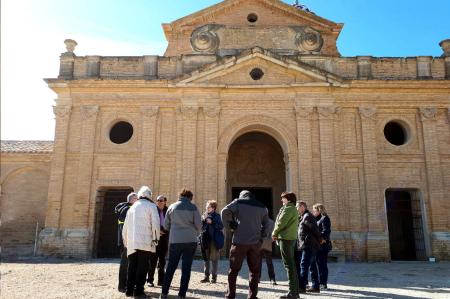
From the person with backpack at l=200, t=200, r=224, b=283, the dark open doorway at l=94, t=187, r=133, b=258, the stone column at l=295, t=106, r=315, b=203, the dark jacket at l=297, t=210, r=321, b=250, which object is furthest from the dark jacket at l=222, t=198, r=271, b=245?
the dark open doorway at l=94, t=187, r=133, b=258

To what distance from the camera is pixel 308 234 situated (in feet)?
24.7

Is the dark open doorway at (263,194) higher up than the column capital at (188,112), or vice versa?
the column capital at (188,112)

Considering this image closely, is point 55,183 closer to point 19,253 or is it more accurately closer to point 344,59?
point 19,253

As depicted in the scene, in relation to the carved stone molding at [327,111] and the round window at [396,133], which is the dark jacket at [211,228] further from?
the round window at [396,133]

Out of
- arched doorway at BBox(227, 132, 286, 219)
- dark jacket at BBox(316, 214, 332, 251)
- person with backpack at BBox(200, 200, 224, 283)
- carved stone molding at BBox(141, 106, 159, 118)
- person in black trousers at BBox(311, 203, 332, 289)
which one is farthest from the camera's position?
arched doorway at BBox(227, 132, 286, 219)

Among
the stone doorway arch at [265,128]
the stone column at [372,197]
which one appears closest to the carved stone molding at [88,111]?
the stone doorway arch at [265,128]

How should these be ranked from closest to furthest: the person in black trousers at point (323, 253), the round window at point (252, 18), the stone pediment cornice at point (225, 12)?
the person in black trousers at point (323, 253) → the stone pediment cornice at point (225, 12) → the round window at point (252, 18)

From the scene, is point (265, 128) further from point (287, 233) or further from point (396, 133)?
point (287, 233)

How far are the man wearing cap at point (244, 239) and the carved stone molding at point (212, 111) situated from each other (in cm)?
918

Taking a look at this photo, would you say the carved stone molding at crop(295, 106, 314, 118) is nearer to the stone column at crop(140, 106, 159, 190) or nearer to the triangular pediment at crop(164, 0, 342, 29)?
the triangular pediment at crop(164, 0, 342, 29)

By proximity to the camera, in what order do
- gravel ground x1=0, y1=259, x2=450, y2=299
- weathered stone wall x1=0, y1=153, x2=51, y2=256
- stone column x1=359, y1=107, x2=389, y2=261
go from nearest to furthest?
gravel ground x1=0, y1=259, x2=450, y2=299, stone column x1=359, y1=107, x2=389, y2=261, weathered stone wall x1=0, y1=153, x2=51, y2=256

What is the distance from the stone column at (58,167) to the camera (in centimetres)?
1454

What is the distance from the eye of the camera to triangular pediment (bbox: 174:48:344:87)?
15.2 metres

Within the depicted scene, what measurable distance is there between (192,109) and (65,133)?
188 inches
